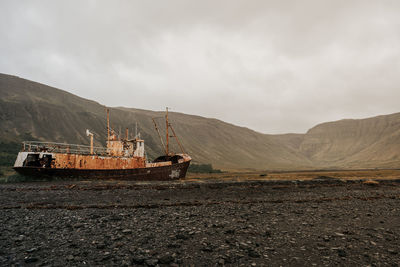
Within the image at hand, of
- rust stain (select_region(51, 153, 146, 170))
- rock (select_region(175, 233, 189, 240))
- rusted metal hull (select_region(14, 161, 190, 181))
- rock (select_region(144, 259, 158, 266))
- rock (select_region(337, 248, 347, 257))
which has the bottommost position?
rock (select_region(337, 248, 347, 257))

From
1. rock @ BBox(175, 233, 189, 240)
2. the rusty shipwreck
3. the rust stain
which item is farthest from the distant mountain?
rock @ BBox(175, 233, 189, 240)

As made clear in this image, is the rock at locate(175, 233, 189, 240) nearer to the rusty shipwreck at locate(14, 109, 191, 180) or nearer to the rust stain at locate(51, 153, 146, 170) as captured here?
the rusty shipwreck at locate(14, 109, 191, 180)

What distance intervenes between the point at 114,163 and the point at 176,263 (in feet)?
95.2

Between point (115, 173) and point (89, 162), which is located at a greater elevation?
point (89, 162)

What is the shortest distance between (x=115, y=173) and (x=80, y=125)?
302ft

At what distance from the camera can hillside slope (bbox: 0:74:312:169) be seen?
95.1m

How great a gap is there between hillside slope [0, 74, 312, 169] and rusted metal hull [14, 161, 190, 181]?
61.7 metres

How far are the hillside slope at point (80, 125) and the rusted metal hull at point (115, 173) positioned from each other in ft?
Result: 202

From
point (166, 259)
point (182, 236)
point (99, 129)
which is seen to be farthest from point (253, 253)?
point (99, 129)

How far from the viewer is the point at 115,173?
32000 millimetres

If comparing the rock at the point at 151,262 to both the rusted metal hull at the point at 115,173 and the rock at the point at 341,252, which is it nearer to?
the rock at the point at 341,252

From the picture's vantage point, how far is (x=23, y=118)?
3772 inches

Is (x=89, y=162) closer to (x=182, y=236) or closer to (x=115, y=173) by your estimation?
(x=115, y=173)

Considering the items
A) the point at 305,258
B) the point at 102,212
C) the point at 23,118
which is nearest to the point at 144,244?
the point at 305,258
